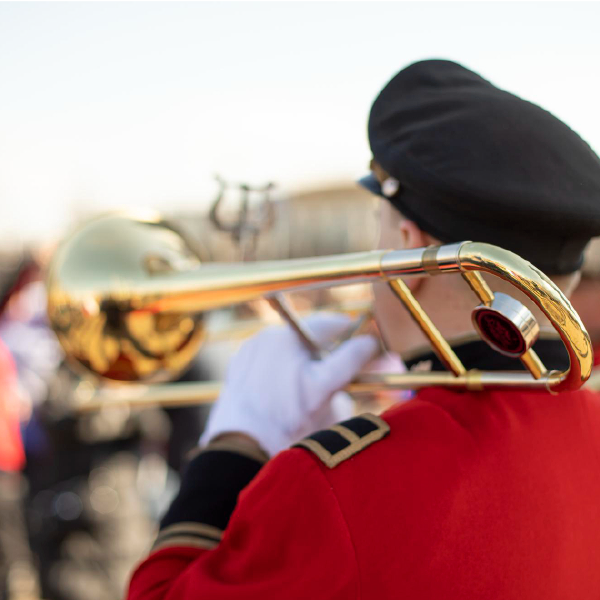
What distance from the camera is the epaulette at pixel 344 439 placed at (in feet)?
2.40

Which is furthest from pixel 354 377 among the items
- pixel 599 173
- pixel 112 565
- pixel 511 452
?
pixel 112 565

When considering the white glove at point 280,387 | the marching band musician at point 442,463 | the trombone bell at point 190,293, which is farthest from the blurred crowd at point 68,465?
the marching band musician at point 442,463

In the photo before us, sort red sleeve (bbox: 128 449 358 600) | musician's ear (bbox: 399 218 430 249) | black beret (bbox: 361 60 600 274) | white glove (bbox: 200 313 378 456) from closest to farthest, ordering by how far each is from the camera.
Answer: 1. red sleeve (bbox: 128 449 358 600)
2. black beret (bbox: 361 60 600 274)
3. musician's ear (bbox: 399 218 430 249)
4. white glove (bbox: 200 313 378 456)

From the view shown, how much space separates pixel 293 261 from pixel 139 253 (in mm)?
639

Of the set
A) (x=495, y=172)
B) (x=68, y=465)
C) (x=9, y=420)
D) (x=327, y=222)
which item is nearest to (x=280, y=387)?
(x=495, y=172)

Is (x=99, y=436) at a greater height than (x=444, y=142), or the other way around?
(x=444, y=142)

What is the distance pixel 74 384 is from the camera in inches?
110

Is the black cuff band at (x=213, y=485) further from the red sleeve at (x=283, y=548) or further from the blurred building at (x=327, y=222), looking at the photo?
the blurred building at (x=327, y=222)

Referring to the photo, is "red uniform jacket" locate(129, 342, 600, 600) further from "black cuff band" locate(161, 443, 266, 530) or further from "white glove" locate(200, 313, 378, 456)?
"white glove" locate(200, 313, 378, 456)

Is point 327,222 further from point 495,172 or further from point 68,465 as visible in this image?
point 495,172

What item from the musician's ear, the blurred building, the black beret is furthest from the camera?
the blurred building

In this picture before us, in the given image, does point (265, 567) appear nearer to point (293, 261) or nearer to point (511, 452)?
point (511, 452)

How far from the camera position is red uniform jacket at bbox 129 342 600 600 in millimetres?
688

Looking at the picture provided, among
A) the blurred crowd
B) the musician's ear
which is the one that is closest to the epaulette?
the musician's ear
